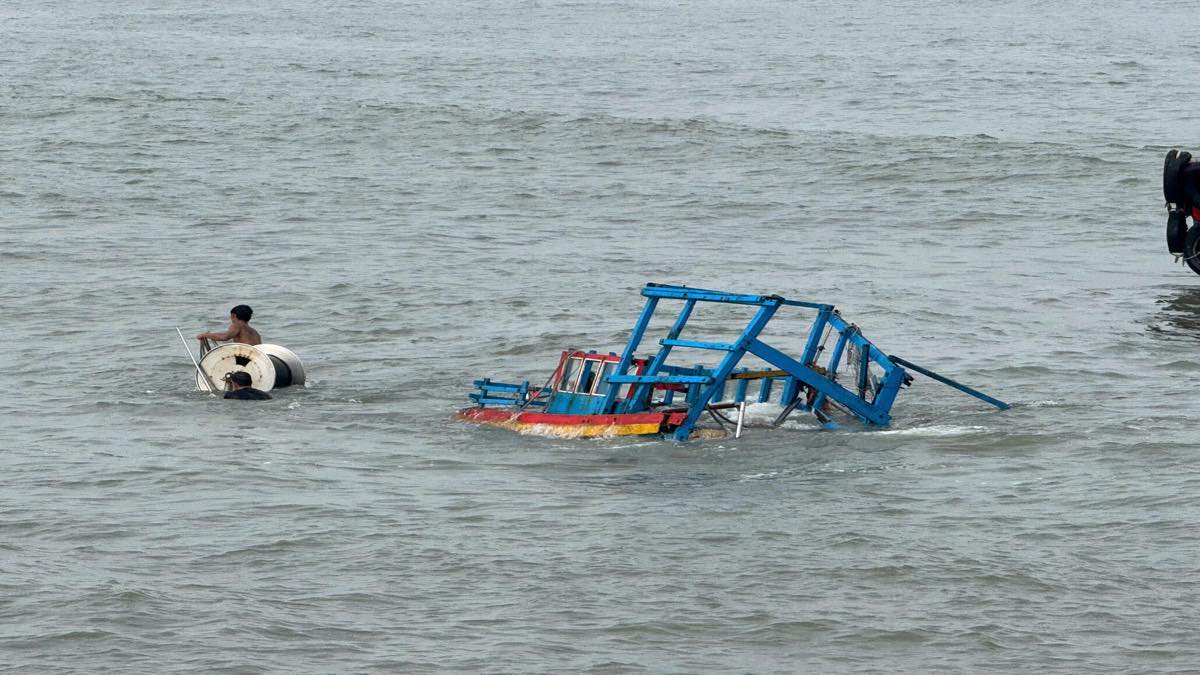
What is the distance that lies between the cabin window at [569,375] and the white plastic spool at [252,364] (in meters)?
3.84

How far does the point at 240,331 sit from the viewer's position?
22.2 metres

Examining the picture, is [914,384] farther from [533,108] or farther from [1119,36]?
[1119,36]

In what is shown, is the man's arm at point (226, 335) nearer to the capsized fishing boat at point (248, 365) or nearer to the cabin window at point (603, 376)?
the capsized fishing boat at point (248, 365)

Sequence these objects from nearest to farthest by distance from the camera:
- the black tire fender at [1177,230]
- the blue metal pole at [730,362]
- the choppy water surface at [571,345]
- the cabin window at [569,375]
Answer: the choppy water surface at [571,345], the blue metal pole at [730,362], the cabin window at [569,375], the black tire fender at [1177,230]

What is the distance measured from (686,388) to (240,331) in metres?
6.44

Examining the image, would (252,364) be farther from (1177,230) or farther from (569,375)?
(1177,230)

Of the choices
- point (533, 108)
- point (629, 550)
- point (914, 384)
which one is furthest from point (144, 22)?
point (629, 550)

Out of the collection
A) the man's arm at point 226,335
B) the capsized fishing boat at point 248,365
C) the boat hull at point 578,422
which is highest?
the man's arm at point 226,335

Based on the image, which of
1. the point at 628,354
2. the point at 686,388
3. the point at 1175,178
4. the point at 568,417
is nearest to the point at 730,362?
the point at 686,388

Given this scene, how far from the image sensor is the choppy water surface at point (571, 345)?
1370 centimetres

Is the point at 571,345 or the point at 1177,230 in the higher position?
the point at 1177,230

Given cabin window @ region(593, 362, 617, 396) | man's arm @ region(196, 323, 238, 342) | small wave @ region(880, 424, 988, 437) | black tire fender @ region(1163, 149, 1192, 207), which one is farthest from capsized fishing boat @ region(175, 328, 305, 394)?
black tire fender @ region(1163, 149, 1192, 207)

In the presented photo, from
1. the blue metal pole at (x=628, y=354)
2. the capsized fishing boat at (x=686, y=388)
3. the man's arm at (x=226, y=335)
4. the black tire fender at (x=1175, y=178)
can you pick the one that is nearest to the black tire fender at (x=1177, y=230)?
the black tire fender at (x=1175, y=178)

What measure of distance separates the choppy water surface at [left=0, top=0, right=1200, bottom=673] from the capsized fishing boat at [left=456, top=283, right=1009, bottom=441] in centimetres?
28
